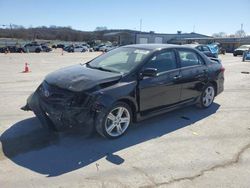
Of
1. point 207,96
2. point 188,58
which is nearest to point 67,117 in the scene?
point 188,58

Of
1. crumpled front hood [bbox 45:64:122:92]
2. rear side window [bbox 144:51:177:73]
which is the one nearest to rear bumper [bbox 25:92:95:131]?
crumpled front hood [bbox 45:64:122:92]

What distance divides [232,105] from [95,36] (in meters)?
101

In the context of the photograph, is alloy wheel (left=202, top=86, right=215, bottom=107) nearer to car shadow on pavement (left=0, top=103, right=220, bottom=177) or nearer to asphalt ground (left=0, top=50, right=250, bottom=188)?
asphalt ground (left=0, top=50, right=250, bottom=188)

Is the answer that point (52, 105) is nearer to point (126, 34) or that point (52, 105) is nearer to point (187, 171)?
point (187, 171)

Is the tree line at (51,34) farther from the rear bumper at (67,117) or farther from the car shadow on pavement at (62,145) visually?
the rear bumper at (67,117)

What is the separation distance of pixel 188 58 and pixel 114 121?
2.62 metres

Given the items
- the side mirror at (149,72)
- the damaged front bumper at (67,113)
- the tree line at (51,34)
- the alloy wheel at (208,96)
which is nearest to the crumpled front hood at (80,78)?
the damaged front bumper at (67,113)

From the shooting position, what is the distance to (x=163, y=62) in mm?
5672

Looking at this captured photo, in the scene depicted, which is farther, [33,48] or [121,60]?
[33,48]

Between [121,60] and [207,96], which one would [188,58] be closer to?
[207,96]

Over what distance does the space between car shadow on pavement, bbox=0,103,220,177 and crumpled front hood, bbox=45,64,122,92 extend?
0.78 metres

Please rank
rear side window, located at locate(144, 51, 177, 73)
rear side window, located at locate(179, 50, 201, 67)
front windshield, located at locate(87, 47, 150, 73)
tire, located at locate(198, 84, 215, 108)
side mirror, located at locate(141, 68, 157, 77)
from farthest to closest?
tire, located at locate(198, 84, 215, 108)
rear side window, located at locate(179, 50, 201, 67)
rear side window, located at locate(144, 51, 177, 73)
front windshield, located at locate(87, 47, 150, 73)
side mirror, located at locate(141, 68, 157, 77)

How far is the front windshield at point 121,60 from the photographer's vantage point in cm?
529

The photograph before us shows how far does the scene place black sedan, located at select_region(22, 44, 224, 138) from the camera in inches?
173
